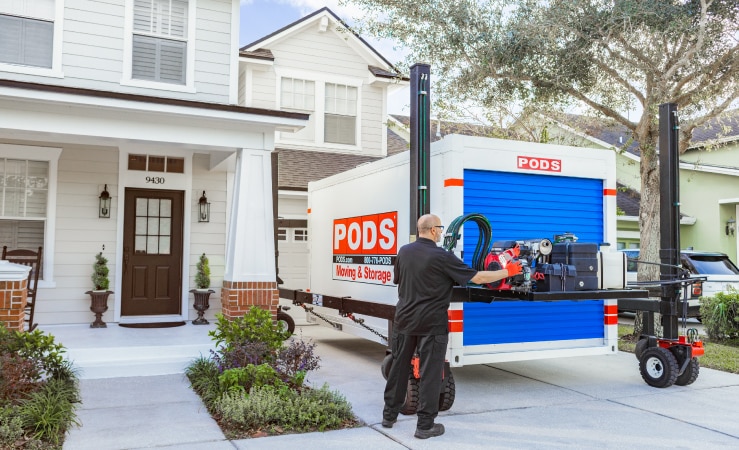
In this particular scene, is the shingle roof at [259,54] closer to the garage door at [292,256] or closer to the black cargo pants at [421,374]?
the garage door at [292,256]

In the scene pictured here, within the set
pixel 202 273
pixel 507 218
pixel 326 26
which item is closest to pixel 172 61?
pixel 202 273

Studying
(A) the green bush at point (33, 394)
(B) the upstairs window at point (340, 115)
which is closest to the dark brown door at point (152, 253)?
(A) the green bush at point (33, 394)

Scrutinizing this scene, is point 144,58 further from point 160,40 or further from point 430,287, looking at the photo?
point 430,287

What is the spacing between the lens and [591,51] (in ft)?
38.8

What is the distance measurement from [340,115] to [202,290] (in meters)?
6.01

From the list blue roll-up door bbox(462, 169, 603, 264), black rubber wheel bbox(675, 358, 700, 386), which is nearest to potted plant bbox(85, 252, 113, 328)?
blue roll-up door bbox(462, 169, 603, 264)

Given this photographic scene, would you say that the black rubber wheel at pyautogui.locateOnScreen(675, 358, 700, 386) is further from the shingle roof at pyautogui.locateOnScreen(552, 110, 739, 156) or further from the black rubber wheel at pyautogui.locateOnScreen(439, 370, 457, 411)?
the shingle roof at pyautogui.locateOnScreen(552, 110, 739, 156)

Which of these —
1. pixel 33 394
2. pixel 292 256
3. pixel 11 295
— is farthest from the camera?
pixel 292 256

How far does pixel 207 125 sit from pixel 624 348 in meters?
7.35

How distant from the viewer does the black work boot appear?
5.20 meters

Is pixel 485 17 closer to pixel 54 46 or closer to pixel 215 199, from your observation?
pixel 215 199

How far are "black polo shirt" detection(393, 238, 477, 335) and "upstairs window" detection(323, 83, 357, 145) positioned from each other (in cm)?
951

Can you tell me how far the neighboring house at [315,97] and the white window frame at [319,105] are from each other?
22 millimetres

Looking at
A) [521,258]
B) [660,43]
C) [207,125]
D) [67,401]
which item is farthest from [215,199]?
[660,43]
